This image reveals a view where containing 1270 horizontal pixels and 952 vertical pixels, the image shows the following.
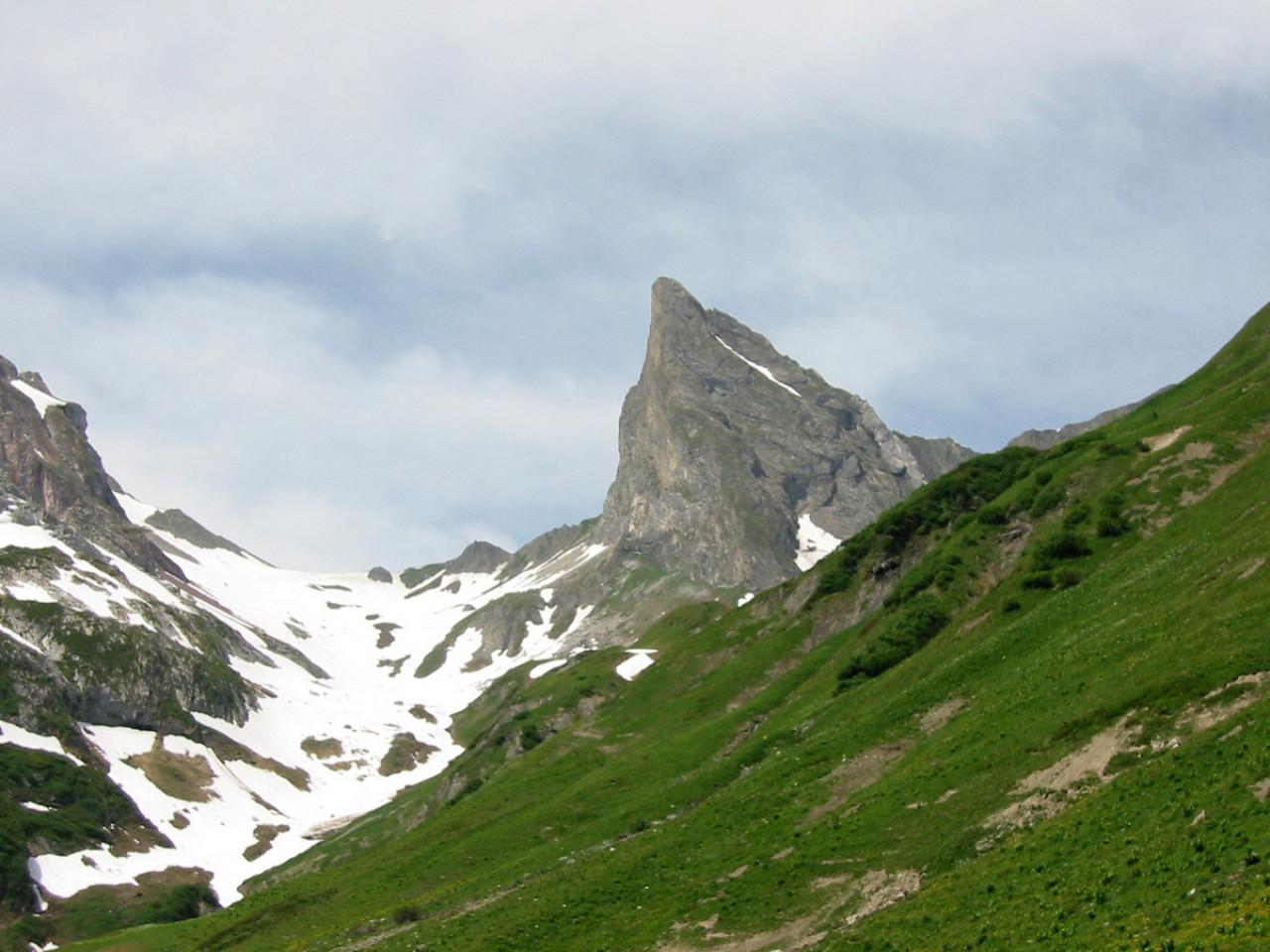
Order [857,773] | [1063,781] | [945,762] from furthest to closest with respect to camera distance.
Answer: [857,773], [945,762], [1063,781]

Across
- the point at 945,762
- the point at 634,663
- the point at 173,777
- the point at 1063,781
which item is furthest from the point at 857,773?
the point at 173,777

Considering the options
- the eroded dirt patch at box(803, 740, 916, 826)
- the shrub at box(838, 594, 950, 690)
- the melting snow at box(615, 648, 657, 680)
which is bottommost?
the eroded dirt patch at box(803, 740, 916, 826)

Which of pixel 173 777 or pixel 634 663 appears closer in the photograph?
pixel 634 663

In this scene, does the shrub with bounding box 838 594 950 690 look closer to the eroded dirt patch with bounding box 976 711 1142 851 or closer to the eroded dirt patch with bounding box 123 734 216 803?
the eroded dirt patch with bounding box 976 711 1142 851

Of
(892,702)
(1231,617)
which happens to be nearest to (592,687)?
(892,702)

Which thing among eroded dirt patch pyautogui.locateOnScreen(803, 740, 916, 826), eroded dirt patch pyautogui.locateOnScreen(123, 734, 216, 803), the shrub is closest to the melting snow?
the shrub

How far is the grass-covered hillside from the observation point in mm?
32969

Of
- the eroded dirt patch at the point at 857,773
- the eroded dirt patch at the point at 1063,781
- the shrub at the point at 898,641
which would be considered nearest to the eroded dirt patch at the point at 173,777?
the shrub at the point at 898,641

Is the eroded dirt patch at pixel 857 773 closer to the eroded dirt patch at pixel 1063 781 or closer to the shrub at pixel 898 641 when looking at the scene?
the eroded dirt patch at pixel 1063 781

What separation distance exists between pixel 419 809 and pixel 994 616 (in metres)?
90.8

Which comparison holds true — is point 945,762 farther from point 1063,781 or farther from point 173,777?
point 173,777

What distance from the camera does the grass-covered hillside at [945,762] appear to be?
3297 centimetres

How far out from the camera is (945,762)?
163 ft

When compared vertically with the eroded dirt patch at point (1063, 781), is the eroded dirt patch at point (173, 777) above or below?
above
